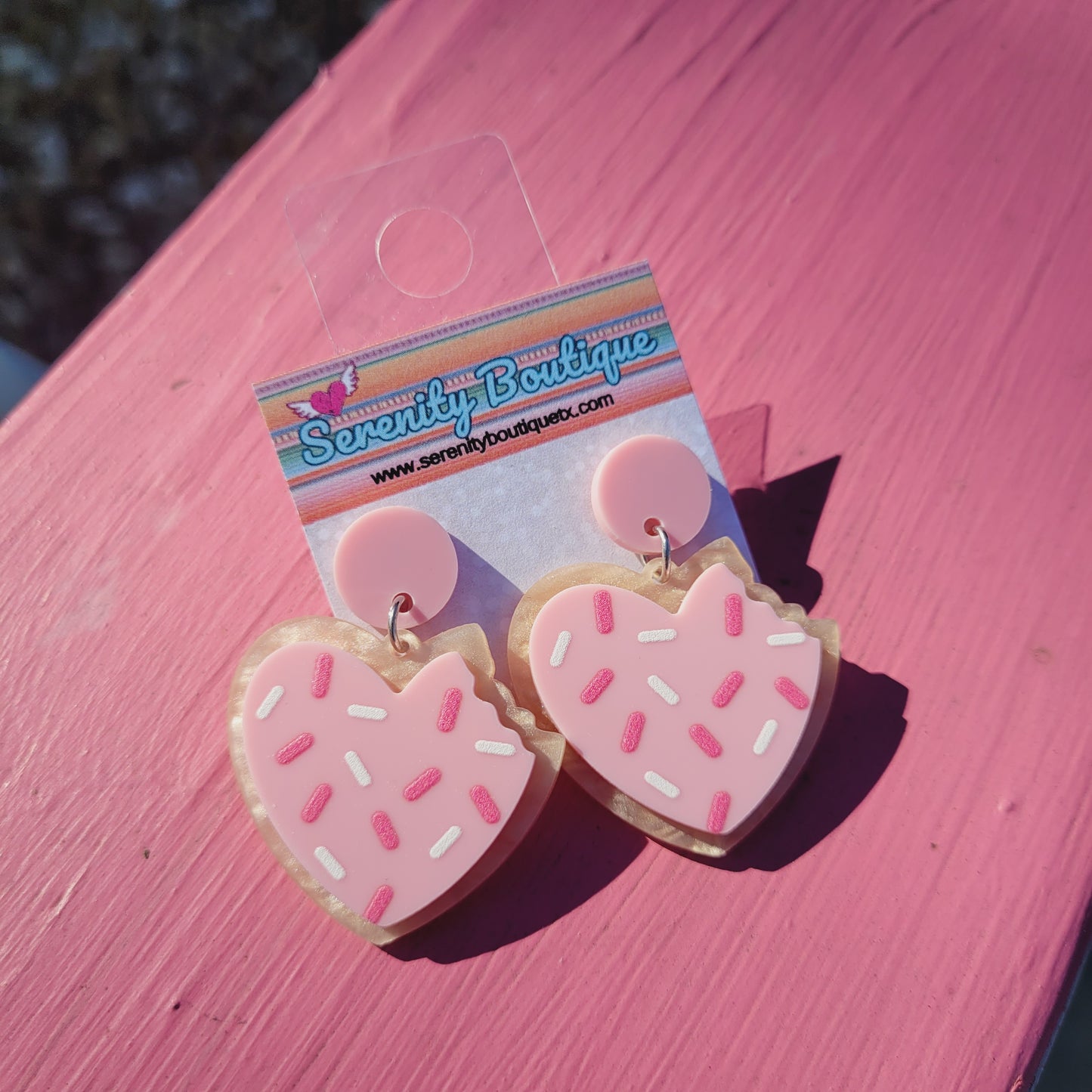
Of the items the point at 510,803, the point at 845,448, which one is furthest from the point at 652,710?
the point at 845,448

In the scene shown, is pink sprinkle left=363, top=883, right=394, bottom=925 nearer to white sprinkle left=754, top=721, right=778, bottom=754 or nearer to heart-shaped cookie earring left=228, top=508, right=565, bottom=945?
heart-shaped cookie earring left=228, top=508, right=565, bottom=945

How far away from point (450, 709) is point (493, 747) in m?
0.03

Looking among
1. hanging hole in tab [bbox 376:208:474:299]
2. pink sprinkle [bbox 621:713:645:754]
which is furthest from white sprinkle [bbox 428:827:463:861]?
hanging hole in tab [bbox 376:208:474:299]

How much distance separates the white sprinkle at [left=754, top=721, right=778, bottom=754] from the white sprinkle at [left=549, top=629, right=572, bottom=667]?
0.12 m

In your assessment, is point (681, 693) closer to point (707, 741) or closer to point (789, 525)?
point (707, 741)

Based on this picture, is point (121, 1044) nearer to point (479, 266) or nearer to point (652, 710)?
point (652, 710)

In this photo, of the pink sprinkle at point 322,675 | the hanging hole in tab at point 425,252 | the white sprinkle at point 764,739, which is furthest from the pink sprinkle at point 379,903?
the hanging hole in tab at point 425,252

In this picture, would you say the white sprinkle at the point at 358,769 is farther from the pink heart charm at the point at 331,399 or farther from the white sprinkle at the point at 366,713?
the pink heart charm at the point at 331,399

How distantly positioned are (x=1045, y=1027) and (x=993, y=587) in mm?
262

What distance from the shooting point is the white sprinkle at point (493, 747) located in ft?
1.74

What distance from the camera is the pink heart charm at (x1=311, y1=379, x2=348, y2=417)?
571 millimetres

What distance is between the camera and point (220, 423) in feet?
2.23

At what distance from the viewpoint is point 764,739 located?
546 mm

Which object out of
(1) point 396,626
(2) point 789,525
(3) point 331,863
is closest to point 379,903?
(3) point 331,863
